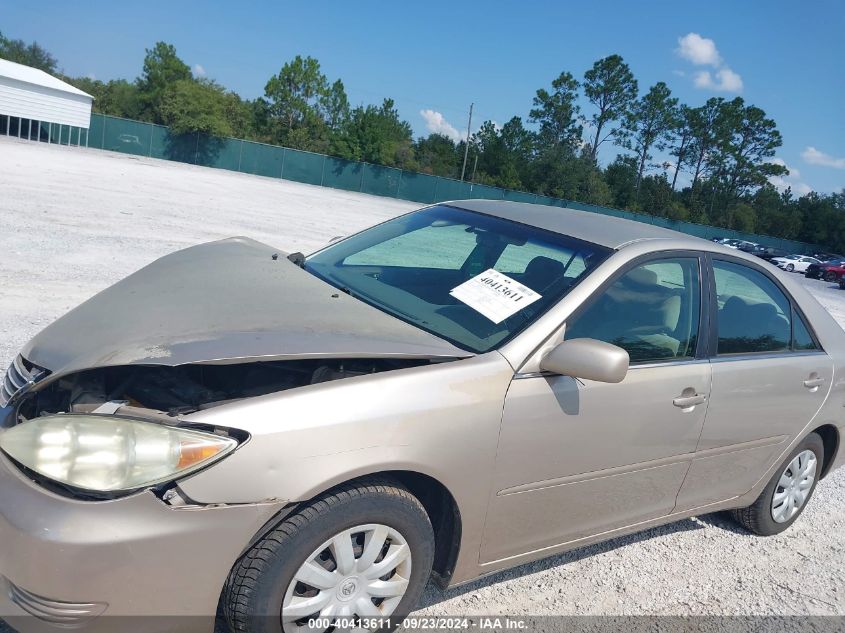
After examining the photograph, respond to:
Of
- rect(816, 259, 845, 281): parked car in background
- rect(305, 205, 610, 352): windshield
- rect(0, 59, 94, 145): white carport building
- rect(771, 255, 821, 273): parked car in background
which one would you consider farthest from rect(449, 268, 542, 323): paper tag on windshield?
rect(0, 59, 94, 145): white carport building

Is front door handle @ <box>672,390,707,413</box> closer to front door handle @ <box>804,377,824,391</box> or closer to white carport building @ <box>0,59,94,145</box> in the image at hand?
front door handle @ <box>804,377,824,391</box>

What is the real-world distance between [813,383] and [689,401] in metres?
1.14

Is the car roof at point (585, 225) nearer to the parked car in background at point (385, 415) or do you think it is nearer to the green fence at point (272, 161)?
the parked car in background at point (385, 415)

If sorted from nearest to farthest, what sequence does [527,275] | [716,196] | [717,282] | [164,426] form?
1. [164,426]
2. [527,275]
3. [717,282]
4. [716,196]

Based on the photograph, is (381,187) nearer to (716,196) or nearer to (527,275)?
(716,196)

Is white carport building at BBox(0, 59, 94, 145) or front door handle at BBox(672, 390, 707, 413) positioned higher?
white carport building at BBox(0, 59, 94, 145)

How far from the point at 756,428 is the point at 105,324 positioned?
3085 mm

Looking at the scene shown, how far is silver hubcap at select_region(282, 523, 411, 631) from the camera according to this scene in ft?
7.46

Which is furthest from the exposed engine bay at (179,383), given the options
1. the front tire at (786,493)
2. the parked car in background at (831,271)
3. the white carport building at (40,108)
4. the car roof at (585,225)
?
the white carport building at (40,108)

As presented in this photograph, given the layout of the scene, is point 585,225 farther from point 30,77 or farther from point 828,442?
point 30,77

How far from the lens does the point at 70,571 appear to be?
193 centimetres

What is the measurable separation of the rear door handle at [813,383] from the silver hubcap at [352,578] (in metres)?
2.55

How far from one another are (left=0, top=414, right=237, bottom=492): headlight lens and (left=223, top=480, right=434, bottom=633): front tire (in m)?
0.37

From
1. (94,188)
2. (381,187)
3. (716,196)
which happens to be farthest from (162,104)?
(716,196)
